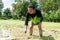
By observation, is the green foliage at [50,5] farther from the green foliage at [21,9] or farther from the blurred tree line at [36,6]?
the green foliage at [21,9]

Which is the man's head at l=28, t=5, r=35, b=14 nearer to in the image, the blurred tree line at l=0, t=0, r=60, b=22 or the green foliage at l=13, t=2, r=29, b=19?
the blurred tree line at l=0, t=0, r=60, b=22

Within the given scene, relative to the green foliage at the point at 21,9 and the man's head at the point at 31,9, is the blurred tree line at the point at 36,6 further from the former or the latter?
the man's head at the point at 31,9

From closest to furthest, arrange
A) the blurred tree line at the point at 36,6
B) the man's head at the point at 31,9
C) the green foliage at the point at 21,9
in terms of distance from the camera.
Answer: the man's head at the point at 31,9 < the blurred tree line at the point at 36,6 < the green foliage at the point at 21,9

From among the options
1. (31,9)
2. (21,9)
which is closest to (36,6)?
(21,9)

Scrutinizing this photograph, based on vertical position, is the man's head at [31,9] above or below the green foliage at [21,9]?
above

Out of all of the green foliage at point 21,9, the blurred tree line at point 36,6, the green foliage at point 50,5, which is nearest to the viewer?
the blurred tree line at point 36,6

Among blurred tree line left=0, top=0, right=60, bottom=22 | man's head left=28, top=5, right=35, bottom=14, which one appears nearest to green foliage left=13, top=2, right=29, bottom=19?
blurred tree line left=0, top=0, right=60, bottom=22

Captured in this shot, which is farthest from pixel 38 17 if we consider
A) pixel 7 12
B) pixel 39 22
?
pixel 7 12

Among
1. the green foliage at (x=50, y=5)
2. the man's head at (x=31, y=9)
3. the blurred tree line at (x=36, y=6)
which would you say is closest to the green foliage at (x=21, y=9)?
the blurred tree line at (x=36, y=6)

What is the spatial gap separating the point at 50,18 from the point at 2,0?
28.7 meters

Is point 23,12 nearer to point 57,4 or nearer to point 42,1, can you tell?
point 42,1

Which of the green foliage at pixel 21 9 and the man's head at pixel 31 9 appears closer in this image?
the man's head at pixel 31 9

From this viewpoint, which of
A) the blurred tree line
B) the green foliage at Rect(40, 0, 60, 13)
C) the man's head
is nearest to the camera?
the man's head

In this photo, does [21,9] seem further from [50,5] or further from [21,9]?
[50,5]
